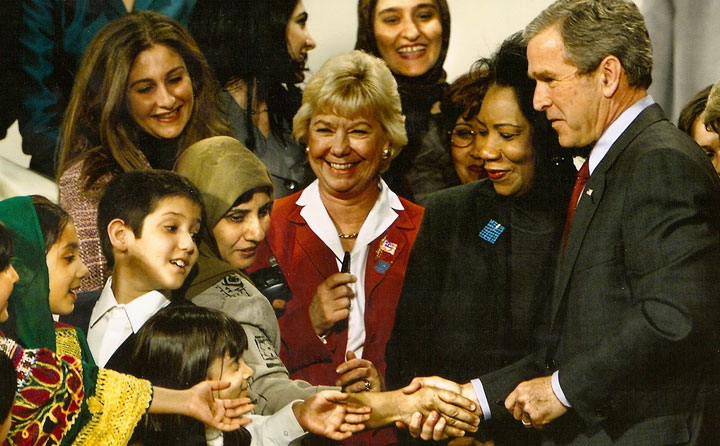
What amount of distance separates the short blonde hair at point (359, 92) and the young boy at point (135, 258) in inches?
24.2

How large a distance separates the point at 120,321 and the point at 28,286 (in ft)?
1.14

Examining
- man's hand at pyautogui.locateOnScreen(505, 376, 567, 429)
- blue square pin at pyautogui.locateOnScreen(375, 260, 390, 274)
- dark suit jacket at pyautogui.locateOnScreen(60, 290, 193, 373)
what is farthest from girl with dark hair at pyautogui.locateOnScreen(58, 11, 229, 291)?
man's hand at pyautogui.locateOnScreen(505, 376, 567, 429)

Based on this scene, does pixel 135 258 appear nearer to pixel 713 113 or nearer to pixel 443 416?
pixel 443 416

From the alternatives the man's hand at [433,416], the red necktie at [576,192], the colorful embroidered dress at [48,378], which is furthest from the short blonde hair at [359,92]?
the colorful embroidered dress at [48,378]

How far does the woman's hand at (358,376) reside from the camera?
351cm

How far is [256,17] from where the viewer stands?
11.9ft

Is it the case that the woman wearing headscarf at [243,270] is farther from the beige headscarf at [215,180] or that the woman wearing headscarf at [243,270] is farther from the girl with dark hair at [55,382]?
the girl with dark hair at [55,382]

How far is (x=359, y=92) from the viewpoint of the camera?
347 centimetres

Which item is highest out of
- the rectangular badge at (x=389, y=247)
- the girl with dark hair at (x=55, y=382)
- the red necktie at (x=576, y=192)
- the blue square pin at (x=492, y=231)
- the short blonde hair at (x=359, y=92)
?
the short blonde hair at (x=359, y=92)

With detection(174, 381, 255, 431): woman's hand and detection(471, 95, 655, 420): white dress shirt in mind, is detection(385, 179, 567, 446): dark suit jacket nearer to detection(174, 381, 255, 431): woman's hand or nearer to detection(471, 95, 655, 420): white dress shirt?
detection(471, 95, 655, 420): white dress shirt

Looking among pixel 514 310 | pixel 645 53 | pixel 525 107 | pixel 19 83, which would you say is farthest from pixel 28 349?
pixel 645 53

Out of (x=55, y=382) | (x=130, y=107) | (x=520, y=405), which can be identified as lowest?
(x=520, y=405)

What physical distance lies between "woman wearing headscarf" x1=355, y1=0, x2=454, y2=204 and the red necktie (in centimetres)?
47

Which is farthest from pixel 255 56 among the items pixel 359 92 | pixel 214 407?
pixel 214 407
